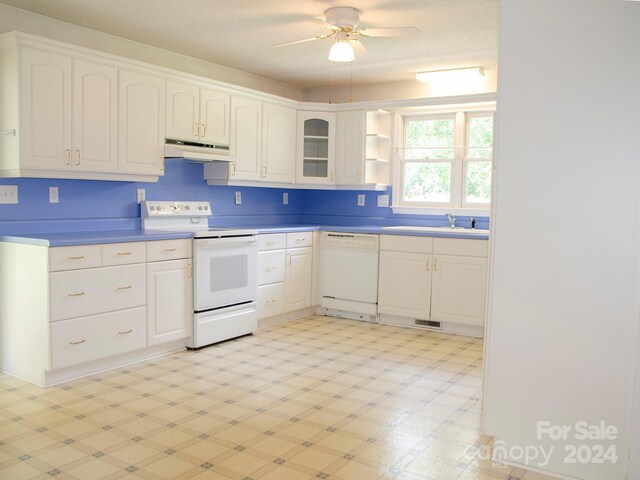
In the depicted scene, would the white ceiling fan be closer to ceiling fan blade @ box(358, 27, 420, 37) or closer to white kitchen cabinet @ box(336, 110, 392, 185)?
ceiling fan blade @ box(358, 27, 420, 37)

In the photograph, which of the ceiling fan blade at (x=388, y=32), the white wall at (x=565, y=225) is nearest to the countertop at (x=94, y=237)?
the ceiling fan blade at (x=388, y=32)

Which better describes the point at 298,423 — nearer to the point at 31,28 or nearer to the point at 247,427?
the point at 247,427

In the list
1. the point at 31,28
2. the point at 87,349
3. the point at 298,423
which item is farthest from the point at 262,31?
the point at 298,423

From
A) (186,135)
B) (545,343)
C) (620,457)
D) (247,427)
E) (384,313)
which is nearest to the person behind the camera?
(620,457)

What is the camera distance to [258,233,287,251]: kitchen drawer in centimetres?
499

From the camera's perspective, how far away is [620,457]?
7.63ft

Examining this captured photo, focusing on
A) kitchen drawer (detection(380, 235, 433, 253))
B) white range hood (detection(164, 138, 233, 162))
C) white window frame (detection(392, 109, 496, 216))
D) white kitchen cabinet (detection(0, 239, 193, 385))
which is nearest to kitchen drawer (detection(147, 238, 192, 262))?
white kitchen cabinet (detection(0, 239, 193, 385))

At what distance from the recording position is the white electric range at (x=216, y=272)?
4297mm

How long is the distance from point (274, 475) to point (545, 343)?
1.33m

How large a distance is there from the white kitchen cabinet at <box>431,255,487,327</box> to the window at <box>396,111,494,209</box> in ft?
2.73

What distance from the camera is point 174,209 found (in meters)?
4.78

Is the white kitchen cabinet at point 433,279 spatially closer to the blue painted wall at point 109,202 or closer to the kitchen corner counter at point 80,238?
the blue painted wall at point 109,202

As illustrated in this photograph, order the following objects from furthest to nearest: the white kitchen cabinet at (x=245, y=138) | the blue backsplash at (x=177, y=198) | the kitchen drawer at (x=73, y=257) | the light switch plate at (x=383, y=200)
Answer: the light switch plate at (x=383, y=200) → the white kitchen cabinet at (x=245, y=138) → the blue backsplash at (x=177, y=198) → the kitchen drawer at (x=73, y=257)

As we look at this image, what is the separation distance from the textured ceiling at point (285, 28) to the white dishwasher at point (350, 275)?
5.51ft
